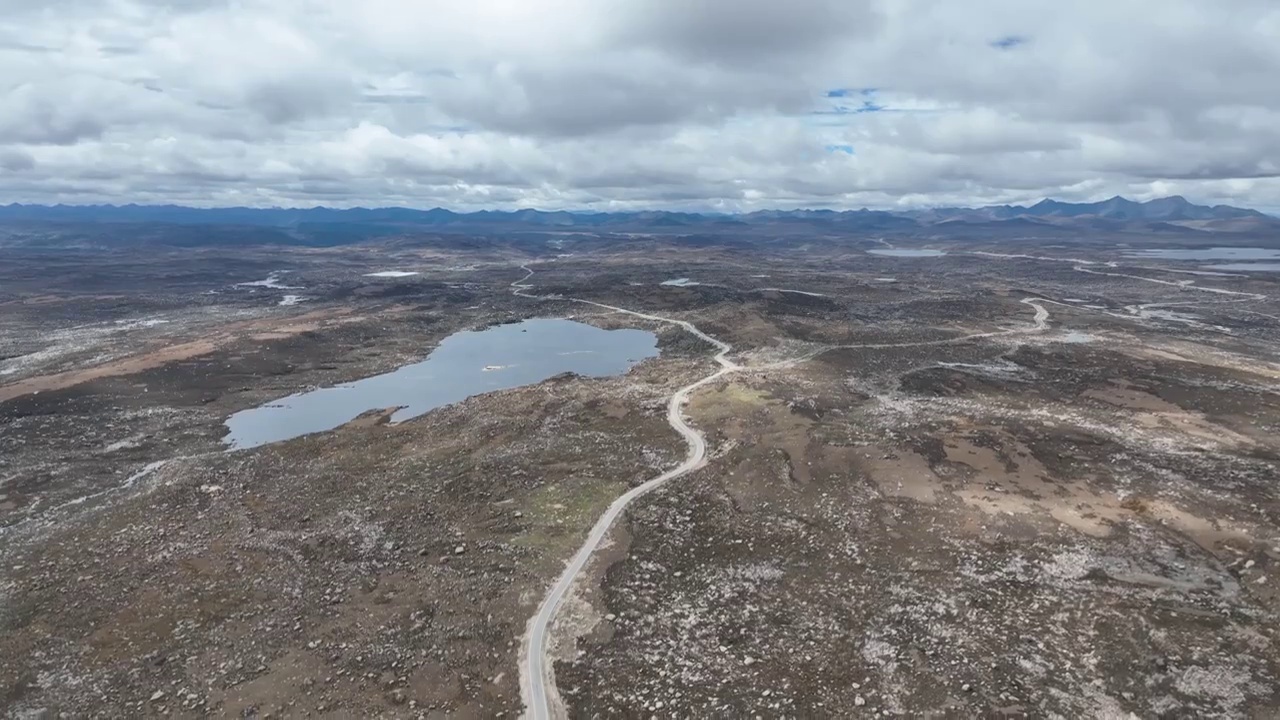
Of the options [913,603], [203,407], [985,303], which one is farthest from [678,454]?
[985,303]

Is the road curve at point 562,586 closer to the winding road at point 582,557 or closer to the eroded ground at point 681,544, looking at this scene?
the winding road at point 582,557

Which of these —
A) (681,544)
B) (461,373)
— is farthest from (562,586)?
(461,373)

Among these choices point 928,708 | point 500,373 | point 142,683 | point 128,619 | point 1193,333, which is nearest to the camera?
point 928,708

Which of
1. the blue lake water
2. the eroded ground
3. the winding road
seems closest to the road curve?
the winding road

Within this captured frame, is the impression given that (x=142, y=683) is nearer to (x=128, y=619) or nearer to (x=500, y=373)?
(x=128, y=619)

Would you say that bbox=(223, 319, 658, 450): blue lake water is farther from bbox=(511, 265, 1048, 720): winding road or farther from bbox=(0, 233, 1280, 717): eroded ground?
bbox=(511, 265, 1048, 720): winding road

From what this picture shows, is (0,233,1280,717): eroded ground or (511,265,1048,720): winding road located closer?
(511,265,1048,720): winding road
